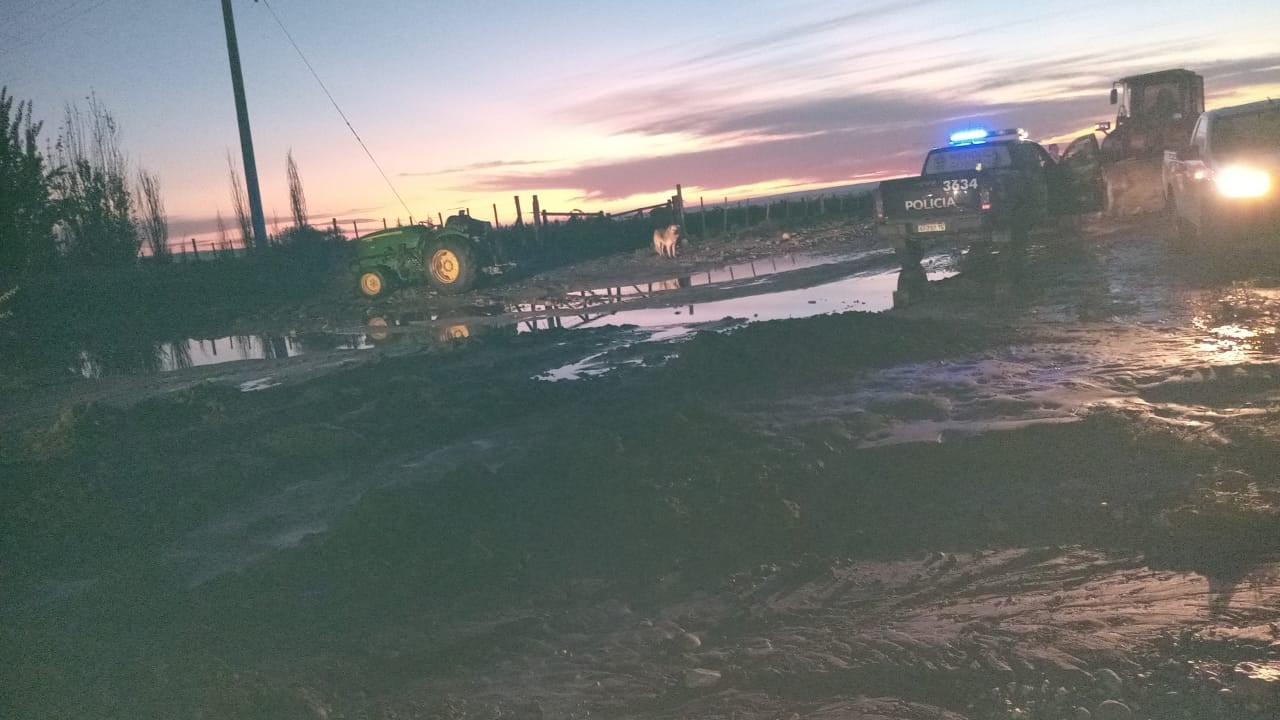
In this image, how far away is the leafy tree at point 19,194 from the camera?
54.6 ft

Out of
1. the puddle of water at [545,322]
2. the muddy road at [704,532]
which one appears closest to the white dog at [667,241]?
the puddle of water at [545,322]

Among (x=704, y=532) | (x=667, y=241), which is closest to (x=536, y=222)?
(x=667, y=241)

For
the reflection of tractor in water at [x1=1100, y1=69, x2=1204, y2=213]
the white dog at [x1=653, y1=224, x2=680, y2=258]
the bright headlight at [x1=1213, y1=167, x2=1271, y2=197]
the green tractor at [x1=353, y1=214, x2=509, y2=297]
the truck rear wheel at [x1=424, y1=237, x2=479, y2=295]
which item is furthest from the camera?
the white dog at [x1=653, y1=224, x2=680, y2=258]

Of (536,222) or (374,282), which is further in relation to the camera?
(536,222)

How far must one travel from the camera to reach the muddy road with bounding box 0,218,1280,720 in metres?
3.30

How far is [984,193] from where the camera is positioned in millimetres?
12617

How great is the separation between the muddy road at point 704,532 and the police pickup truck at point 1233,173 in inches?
70.0

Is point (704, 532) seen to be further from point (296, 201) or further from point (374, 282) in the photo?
point (296, 201)

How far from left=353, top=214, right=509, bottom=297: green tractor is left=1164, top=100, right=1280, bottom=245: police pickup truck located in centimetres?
1380

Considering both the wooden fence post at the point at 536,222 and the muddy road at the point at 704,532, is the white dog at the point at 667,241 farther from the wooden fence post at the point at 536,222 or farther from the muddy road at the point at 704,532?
the muddy road at the point at 704,532

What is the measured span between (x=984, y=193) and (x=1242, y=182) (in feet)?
10.4

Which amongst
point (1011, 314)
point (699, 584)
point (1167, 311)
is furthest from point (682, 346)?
point (699, 584)

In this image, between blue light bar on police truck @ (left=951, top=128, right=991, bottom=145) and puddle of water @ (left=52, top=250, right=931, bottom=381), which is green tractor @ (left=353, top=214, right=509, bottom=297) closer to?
puddle of water @ (left=52, top=250, right=931, bottom=381)

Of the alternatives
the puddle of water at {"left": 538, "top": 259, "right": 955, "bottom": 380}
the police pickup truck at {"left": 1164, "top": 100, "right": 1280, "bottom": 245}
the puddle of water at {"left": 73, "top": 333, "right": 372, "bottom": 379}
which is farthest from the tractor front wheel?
the police pickup truck at {"left": 1164, "top": 100, "right": 1280, "bottom": 245}
